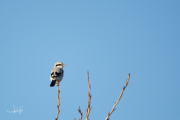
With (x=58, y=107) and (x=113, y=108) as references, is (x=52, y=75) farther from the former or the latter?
(x=113, y=108)

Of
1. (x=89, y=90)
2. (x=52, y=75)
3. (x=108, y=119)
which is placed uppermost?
(x=52, y=75)

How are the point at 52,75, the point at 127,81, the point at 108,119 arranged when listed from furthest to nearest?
the point at 52,75 → the point at 127,81 → the point at 108,119

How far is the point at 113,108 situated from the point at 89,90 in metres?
0.29

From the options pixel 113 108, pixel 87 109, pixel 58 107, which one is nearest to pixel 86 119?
pixel 87 109

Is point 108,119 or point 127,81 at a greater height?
point 127,81

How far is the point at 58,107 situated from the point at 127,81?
45.9 inches

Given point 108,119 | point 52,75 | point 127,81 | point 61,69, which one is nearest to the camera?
point 108,119

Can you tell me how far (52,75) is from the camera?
29.9 ft

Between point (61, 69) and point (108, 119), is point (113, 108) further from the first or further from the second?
point (61, 69)

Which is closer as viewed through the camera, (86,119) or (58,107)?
(86,119)

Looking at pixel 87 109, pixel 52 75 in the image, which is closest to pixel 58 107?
pixel 87 109

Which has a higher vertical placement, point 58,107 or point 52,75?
point 52,75

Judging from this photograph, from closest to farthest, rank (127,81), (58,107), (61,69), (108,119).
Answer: (108,119) < (127,81) < (58,107) < (61,69)

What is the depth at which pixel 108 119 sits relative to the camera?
7.01ft
